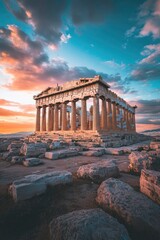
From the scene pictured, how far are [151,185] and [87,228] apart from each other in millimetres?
1757

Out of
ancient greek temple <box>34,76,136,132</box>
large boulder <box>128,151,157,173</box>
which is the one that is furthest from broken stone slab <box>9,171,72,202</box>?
ancient greek temple <box>34,76,136,132</box>

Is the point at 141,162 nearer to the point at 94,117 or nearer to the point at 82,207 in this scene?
the point at 82,207

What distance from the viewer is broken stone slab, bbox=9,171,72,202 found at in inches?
106

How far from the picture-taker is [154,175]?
8.98 feet

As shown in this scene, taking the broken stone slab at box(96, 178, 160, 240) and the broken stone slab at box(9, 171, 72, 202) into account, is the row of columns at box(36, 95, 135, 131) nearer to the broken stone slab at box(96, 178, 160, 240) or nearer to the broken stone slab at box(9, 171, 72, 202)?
the broken stone slab at box(9, 171, 72, 202)

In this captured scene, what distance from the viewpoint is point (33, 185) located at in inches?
114

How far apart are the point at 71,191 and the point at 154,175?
1939mm

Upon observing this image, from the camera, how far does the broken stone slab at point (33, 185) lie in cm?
268

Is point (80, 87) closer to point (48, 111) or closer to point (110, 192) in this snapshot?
point (48, 111)

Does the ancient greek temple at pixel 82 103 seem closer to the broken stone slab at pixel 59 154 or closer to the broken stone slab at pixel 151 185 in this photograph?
the broken stone slab at pixel 59 154

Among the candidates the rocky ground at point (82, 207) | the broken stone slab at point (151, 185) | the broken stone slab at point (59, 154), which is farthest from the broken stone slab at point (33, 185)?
the broken stone slab at point (59, 154)

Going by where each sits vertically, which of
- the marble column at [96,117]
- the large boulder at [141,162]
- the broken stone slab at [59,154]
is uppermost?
the marble column at [96,117]

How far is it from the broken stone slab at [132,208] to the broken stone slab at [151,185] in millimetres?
351

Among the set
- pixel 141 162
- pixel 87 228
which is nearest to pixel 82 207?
pixel 87 228
